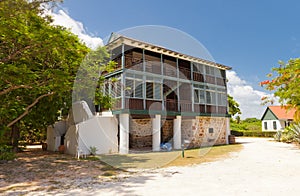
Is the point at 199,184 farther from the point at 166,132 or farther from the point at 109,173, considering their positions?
the point at 166,132

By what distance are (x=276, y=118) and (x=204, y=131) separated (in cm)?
2335

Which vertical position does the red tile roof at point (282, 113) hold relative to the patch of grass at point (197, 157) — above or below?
above

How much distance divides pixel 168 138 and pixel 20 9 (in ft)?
45.6

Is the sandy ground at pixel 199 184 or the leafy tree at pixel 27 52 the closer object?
the sandy ground at pixel 199 184

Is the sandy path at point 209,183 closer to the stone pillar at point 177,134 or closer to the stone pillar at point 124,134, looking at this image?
the stone pillar at point 124,134

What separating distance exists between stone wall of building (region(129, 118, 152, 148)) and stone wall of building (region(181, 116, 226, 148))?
10.3 ft

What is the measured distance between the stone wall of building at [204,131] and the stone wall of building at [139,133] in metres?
3.15

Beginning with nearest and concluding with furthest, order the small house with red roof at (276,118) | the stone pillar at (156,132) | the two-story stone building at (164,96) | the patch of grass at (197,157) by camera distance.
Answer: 1. the patch of grass at (197,157)
2. the two-story stone building at (164,96)
3. the stone pillar at (156,132)
4. the small house with red roof at (276,118)

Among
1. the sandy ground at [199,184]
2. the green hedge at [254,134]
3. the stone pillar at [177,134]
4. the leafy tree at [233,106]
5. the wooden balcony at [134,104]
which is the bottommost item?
the green hedge at [254,134]

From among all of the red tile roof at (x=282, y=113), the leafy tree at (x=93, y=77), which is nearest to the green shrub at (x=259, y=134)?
the red tile roof at (x=282, y=113)

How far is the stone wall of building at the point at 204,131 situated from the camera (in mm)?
17250

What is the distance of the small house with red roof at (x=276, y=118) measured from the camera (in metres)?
34.1

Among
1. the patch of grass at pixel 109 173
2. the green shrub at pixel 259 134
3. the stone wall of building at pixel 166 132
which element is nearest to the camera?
the patch of grass at pixel 109 173

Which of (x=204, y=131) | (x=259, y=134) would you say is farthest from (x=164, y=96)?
(x=259, y=134)
